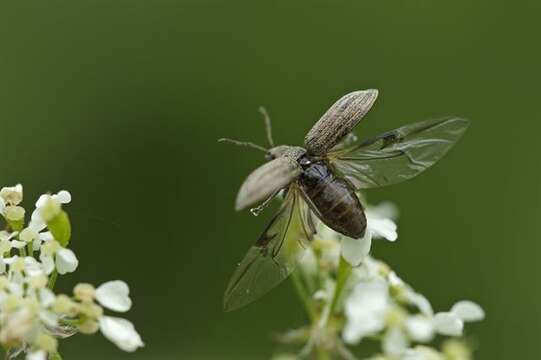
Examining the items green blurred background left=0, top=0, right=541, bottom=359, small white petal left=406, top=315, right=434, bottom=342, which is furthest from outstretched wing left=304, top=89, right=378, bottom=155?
green blurred background left=0, top=0, right=541, bottom=359

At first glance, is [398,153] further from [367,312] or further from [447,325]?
→ [367,312]

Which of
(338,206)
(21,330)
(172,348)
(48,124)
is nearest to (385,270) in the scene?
(338,206)

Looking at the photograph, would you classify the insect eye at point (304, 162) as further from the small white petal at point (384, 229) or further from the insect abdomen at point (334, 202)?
the small white petal at point (384, 229)

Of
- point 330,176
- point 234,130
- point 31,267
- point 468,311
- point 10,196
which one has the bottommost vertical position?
point 468,311

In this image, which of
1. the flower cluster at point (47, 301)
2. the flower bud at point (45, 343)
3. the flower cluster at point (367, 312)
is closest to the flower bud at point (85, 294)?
the flower cluster at point (47, 301)

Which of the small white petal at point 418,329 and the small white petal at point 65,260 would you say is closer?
the small white petal at point 418,329

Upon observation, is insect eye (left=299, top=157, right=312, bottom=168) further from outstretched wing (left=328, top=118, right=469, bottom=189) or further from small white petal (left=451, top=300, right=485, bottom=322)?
small white petal (left=451, top=300, right=485, bottom=322)

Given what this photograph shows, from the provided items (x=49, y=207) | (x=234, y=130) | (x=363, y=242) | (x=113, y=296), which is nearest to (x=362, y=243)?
(x=363, y=242)
